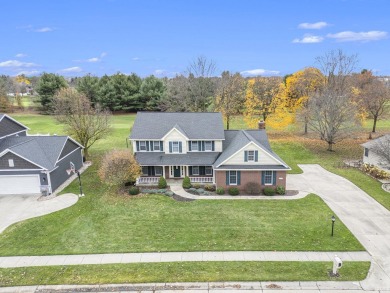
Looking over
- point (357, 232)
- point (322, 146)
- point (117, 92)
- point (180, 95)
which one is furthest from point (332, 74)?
point (117, 92)

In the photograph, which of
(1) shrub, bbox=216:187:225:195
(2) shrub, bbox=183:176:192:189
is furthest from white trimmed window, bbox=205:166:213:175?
(1) shrub, bbox=216:187:225:195

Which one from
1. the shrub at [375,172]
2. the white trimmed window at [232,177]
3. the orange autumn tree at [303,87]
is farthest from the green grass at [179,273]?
the orange autumn tree at [303,87]

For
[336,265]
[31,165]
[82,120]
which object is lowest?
[336,265]

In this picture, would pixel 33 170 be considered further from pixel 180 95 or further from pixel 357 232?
pixel 180 95

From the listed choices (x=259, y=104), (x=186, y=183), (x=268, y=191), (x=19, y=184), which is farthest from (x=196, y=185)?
(x=259, y=104)

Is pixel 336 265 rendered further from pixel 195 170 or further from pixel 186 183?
pixel 195 170

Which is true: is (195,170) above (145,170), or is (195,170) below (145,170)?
below
